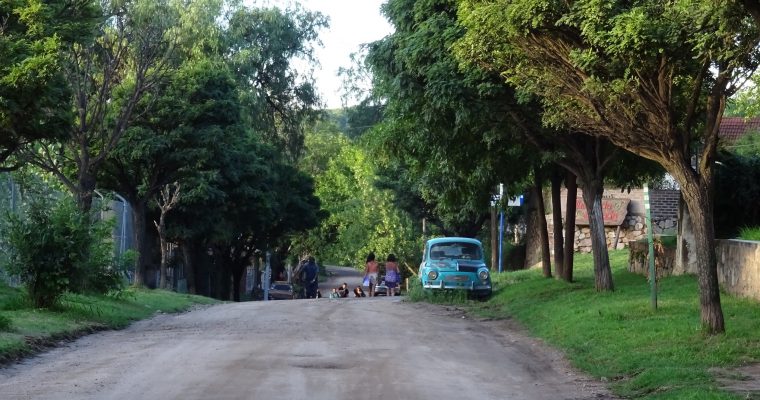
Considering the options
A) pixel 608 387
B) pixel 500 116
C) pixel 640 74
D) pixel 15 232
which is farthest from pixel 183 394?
pixel 500 116

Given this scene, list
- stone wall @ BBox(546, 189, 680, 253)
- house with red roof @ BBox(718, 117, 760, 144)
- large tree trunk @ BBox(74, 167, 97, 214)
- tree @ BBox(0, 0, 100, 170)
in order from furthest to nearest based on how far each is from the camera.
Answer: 1. house with red roof @ BBox(718, 117, 760, 144)
2. stone wall @ BBox(546, 189, 680, 253)
3. large tree trunk @ BBox(74, 167, 97, 214)
4. tree @ BBox(0, 0, 100, 170)

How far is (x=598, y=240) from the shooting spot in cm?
2170

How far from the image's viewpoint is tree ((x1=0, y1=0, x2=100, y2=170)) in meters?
17.5

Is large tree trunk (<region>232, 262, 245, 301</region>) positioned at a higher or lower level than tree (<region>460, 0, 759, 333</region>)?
lower

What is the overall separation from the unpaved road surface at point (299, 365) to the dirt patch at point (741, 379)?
1.31 meters

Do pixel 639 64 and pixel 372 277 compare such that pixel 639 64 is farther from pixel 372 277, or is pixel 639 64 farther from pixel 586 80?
pixel 372 277

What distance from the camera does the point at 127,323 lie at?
20.0 meters

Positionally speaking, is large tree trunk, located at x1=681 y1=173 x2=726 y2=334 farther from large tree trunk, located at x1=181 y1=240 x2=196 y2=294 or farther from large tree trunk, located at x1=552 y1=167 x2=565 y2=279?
large tree trunk, located at x1=181 y1=240 x2=196 y2=294

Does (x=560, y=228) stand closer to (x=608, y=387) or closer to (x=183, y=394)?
(x=608, y=387)

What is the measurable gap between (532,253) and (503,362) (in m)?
29.2

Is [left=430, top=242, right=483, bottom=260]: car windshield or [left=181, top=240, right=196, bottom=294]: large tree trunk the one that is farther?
[left=181, top=240, right=196, bottom=294]: large tree trunk

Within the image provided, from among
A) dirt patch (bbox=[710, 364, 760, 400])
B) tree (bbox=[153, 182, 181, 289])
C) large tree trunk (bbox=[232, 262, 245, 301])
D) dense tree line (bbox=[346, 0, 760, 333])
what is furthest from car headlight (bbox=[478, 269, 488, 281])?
large tree trunk (bbox=[232, 262, 245, 301])

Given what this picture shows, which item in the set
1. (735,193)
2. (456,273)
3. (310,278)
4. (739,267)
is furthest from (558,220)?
(310,278)

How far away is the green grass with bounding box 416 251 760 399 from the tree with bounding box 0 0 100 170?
32.6ft
